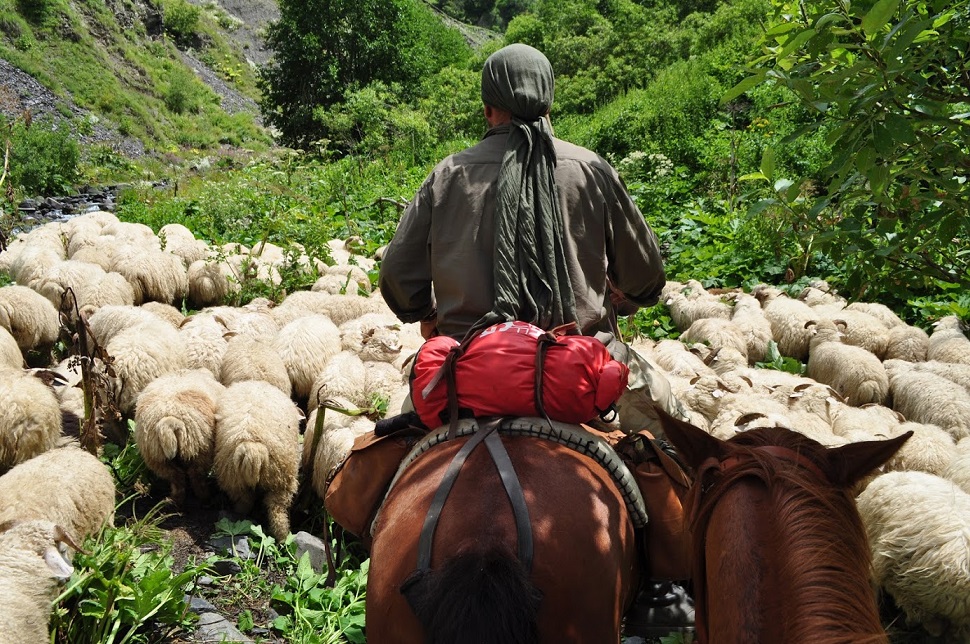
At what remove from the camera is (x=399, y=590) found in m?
2.32

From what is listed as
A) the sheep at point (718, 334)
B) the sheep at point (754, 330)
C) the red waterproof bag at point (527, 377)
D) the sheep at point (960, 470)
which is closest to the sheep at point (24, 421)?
the red waterproof bag at point (527, 377)

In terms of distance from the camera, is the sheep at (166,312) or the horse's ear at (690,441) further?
the sheep at (166,312)

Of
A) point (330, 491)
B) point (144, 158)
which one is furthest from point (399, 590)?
point (144, 158)

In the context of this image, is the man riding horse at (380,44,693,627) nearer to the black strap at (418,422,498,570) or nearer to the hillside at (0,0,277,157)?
the black strap at (418,422,498,570)

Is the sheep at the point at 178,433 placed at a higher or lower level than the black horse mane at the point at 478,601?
lower

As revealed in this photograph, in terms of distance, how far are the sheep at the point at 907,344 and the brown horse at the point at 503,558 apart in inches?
259

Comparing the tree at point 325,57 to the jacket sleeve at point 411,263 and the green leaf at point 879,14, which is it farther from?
the green leaf at point 879,14

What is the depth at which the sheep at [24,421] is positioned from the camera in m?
5.25

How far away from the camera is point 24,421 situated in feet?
17.4

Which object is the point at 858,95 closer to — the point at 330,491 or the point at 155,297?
the point at 330,491

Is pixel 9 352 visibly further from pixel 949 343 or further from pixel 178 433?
pixel 949 343

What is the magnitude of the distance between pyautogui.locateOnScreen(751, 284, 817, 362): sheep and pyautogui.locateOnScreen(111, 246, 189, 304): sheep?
7.06 metres

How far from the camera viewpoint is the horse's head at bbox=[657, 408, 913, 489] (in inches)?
81.2

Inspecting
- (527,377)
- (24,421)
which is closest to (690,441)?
(527,377)
